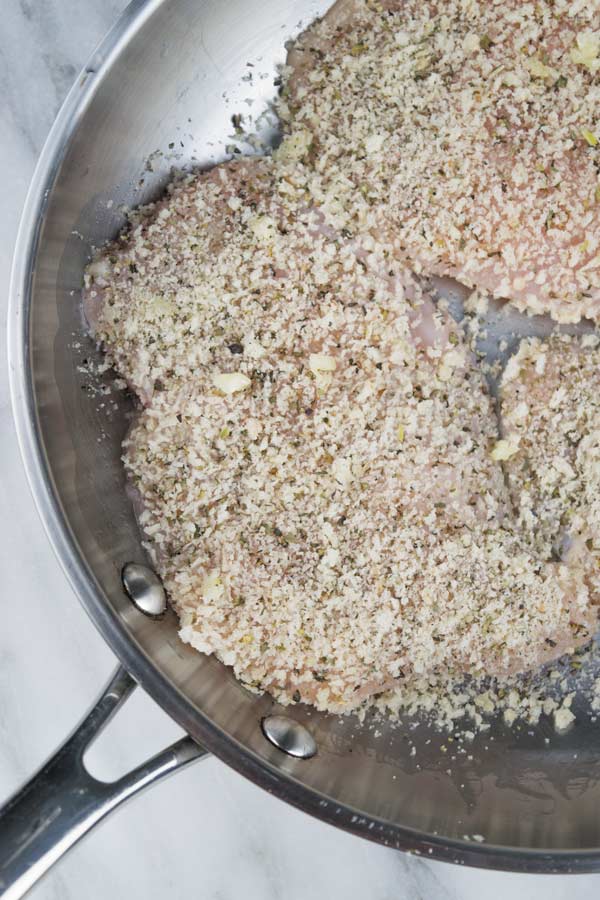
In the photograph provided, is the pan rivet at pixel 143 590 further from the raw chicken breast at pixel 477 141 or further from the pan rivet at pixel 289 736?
the raw chicken breast at pixel 477 141

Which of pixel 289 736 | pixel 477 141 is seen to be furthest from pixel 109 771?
pixel 477 141

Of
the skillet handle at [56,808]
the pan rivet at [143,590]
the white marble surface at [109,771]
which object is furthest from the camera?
the white marble surface at [109,771]

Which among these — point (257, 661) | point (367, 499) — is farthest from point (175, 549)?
point (367, 499)

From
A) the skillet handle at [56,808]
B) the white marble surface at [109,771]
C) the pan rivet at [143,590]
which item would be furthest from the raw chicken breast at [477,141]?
the skillet handle at [56,808]

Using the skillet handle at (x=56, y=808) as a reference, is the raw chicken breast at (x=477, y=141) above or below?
above

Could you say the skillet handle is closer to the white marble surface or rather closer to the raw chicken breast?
the white marble surface

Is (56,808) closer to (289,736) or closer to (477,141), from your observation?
(289,736)
